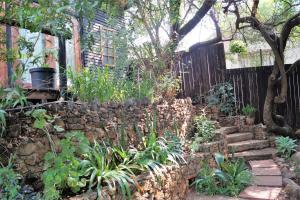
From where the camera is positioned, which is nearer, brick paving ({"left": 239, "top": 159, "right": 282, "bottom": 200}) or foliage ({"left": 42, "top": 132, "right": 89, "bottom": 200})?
foliage ({"left": 42, "top": 132, "right": 89, "bottom": 200})

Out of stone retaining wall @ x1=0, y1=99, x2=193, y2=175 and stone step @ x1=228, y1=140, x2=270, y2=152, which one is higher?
stone retaining wall @ x1=0, y1=99, x2=193, y2=175

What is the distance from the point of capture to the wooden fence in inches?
293

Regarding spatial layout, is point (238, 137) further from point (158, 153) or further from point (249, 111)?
point (158, 153)

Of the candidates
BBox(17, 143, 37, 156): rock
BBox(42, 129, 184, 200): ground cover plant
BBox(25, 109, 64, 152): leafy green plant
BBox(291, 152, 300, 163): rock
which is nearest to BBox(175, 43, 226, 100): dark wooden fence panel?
BBox(291, 152, 300, 163): rock

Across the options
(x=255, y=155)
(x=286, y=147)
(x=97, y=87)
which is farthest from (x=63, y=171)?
(x=286, y=147)

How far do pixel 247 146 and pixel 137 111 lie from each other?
105 inches

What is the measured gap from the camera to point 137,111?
4.43m

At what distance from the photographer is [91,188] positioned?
287 centimetres

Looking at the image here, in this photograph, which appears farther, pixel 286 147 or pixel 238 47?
pixel 238 47

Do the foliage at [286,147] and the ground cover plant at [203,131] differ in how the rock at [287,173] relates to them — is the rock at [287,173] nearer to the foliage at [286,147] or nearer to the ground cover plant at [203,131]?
the foliage at [286,147]

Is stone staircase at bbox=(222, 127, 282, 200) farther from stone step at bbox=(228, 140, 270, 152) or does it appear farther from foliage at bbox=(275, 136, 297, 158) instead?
foliage at bbox=(275, 136, 297, 158)

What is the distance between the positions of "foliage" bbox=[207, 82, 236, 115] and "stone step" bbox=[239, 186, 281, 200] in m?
3.40

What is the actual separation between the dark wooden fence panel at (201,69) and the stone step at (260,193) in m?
4.07

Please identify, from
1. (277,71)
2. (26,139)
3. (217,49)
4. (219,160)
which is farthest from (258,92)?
(26,139)
